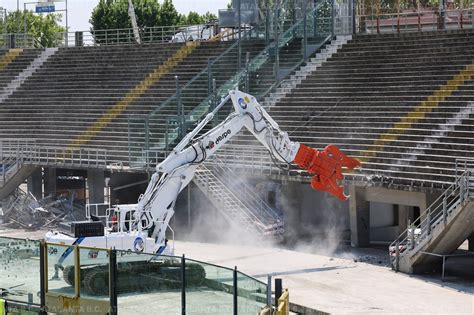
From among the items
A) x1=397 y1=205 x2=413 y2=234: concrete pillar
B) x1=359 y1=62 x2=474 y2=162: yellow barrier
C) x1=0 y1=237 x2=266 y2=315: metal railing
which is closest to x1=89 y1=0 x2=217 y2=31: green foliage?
x1=359 y1=62 x2=474 y2=162: yellow barrier

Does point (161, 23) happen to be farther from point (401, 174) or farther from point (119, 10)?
point (401, 174)

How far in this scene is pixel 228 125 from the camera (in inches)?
1146

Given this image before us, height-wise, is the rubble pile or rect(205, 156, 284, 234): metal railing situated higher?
rect(205, 156, 284, 234): metal railing

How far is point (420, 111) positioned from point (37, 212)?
555 inches

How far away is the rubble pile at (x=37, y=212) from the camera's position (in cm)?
3922

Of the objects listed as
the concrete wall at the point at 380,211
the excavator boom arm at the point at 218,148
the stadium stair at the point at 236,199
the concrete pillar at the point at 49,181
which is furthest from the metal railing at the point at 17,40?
the excavator boom arm at the point at 218,148

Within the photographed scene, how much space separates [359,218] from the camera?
110 ft

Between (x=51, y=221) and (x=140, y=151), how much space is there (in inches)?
157

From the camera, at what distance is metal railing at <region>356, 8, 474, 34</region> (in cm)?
4331

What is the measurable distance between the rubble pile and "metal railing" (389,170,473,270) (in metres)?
14.1

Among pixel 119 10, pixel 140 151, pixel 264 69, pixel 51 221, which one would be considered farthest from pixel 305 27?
pixel 119 10

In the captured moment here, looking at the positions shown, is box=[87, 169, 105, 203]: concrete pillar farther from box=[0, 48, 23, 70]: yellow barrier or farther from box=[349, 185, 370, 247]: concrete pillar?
box=[0, 48, 23, 70]: yellow barrier

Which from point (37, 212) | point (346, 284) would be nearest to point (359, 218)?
point (346, 284)

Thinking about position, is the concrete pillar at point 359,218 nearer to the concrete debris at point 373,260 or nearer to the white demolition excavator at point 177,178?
the concrete debris at point 373,260
